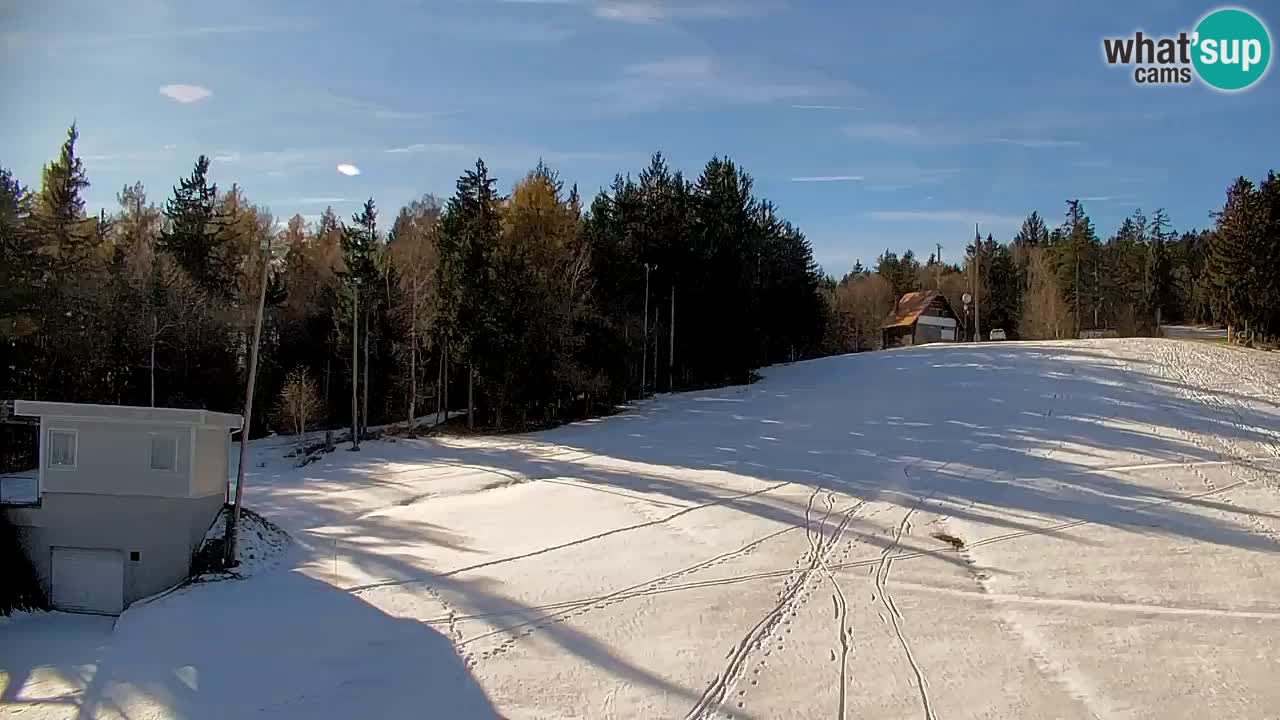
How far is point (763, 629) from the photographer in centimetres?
1143

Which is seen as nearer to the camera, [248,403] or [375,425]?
[248,403]

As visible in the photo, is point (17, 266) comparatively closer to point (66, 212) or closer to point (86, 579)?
point (66, 212)

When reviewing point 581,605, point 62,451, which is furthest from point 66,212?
point 581,605

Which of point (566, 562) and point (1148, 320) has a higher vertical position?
point (1148, 320)

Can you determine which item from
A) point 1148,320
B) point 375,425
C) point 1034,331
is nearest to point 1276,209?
point 1034,331

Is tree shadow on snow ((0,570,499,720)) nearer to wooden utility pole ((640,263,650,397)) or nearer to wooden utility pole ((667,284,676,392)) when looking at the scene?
wooden utility pole ((640,263,650,397))

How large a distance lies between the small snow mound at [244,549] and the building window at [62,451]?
3195mm

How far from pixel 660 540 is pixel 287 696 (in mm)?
8189

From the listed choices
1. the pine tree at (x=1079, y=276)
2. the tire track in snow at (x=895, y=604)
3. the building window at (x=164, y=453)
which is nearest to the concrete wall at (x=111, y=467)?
the building window at (x=164, y=453)

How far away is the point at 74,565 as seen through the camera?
54.9ft

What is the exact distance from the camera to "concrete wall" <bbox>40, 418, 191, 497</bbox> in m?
17.0

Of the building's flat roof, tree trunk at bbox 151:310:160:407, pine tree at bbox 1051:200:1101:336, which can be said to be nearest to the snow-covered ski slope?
the building's flat roof

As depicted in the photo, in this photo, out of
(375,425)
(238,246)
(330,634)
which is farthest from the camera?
(238,246)

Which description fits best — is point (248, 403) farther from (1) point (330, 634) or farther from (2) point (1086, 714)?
(2) point (1086, 714)
